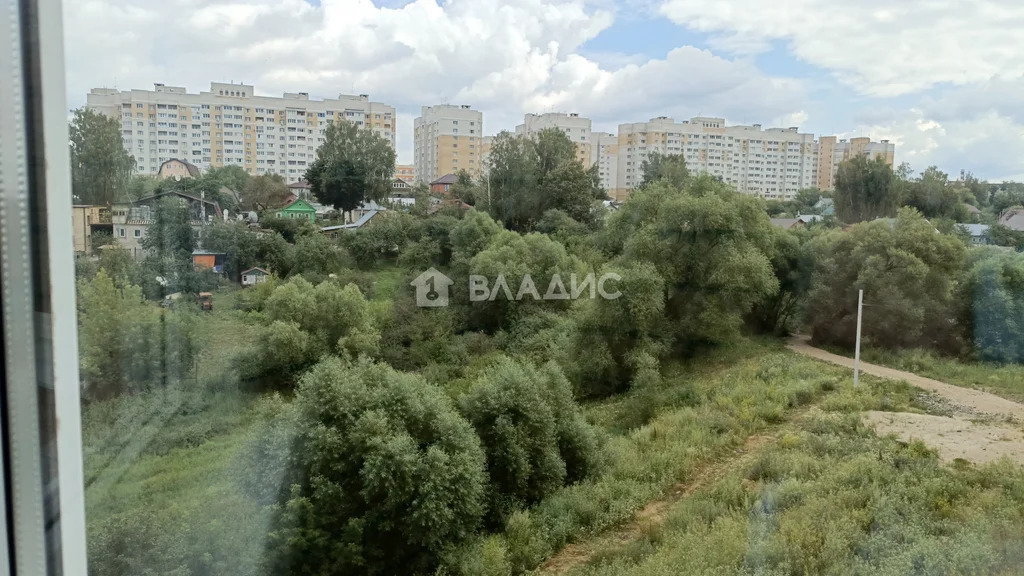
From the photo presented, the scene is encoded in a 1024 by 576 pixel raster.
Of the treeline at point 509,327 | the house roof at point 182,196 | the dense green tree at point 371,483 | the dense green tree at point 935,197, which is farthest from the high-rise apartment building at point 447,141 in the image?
the dense green tree at point 935,197

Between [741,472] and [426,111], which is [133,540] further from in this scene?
[426,111]

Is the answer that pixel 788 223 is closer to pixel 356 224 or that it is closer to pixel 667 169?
pixel 667 169

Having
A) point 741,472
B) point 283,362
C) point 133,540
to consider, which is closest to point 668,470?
point 741,472

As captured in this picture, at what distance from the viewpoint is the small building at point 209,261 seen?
2973mm

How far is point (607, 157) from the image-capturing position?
7.67 m

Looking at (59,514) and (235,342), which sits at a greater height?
(59,514)

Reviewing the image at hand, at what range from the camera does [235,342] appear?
325cm

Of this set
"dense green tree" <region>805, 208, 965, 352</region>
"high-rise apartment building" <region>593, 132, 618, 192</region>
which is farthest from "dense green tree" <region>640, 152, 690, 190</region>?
"dense green tree" <region>805, 208, 965, 352</region>

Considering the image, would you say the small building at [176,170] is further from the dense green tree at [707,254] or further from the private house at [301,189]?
the dense green tree at [707,254]

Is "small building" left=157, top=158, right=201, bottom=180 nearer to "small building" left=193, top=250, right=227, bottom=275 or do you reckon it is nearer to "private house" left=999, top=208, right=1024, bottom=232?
"small building" left=193, top=250, right=227, bottom=275

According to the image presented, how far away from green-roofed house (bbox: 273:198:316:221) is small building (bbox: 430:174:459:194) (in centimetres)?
234

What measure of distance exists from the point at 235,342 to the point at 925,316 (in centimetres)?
523

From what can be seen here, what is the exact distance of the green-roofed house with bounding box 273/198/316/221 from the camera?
4289 millimetres

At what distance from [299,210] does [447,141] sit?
2.52 metres
